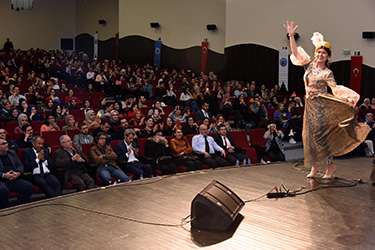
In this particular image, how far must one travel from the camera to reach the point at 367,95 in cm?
1213

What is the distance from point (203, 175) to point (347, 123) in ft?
5.32

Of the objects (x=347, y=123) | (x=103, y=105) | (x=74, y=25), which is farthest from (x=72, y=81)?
(x=347, y=123)

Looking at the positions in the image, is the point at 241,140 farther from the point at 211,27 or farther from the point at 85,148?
the point at 211,27

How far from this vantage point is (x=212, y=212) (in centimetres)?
403

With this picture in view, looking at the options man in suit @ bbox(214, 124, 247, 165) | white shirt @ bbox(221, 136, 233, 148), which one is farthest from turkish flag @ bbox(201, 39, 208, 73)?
white shirt @ bbox(221, 136, 233, 148)

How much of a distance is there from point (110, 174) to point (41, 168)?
806 millimetres

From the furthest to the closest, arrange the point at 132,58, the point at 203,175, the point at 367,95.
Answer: the point at 132,58 → the point at 367,95 → the point at 203,175

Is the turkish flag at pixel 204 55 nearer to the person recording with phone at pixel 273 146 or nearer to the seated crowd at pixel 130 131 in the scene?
the seated crowd at pixel 130 131

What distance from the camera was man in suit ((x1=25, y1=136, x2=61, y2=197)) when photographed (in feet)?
19.5

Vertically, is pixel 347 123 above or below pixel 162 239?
above

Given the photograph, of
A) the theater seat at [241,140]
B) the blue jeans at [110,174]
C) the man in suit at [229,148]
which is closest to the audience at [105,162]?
the blue jeans at [110,174]

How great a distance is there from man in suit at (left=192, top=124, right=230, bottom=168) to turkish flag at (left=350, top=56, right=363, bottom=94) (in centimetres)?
564

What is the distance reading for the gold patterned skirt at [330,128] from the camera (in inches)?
200

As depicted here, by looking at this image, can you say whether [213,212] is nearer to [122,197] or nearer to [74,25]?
[122,197]
